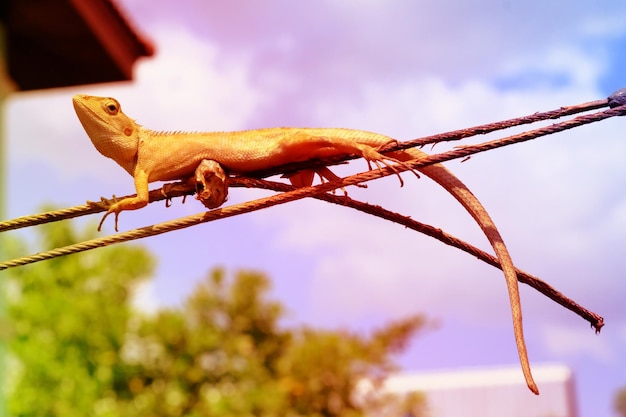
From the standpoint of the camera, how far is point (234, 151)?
3.34 meters

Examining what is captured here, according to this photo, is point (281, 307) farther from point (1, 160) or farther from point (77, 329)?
point (1, 160)

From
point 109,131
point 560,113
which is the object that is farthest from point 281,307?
point 560,113

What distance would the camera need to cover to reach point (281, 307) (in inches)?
440

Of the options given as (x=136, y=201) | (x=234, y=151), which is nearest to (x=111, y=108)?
(x=136, y=201)

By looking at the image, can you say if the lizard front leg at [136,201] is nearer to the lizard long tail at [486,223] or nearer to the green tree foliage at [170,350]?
the lizard long tail at [486,223]

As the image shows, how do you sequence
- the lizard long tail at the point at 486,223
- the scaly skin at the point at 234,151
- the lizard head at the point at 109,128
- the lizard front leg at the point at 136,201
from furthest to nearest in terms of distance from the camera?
the lizard head at the point at 109,128 → the lizard front leg at the point at 136,201 → the scaly skin at the point at 234,151 → the lizard long tail at the point at 486,223

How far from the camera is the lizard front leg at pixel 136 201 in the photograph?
132 inches

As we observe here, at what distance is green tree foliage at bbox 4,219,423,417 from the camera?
412 inches

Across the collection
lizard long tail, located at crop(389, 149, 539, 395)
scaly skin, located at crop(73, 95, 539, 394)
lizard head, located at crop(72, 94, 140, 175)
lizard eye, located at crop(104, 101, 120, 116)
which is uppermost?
lizard eye, located at crop(104, 101, 120, 116)

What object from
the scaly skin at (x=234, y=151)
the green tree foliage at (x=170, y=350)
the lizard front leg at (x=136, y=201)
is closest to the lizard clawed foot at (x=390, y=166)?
the scaly skin at (x=234, y=151)

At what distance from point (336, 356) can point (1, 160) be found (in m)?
4.77

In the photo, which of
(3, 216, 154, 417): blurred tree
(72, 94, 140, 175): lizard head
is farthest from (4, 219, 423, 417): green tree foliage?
(72, 94, 140, 175): lizard head

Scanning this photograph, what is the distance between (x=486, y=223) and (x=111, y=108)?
1685 millimetres

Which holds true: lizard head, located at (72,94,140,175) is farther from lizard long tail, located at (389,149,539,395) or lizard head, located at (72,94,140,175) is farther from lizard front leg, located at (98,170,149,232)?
lizard long tail, located at (389,149,539,395)
